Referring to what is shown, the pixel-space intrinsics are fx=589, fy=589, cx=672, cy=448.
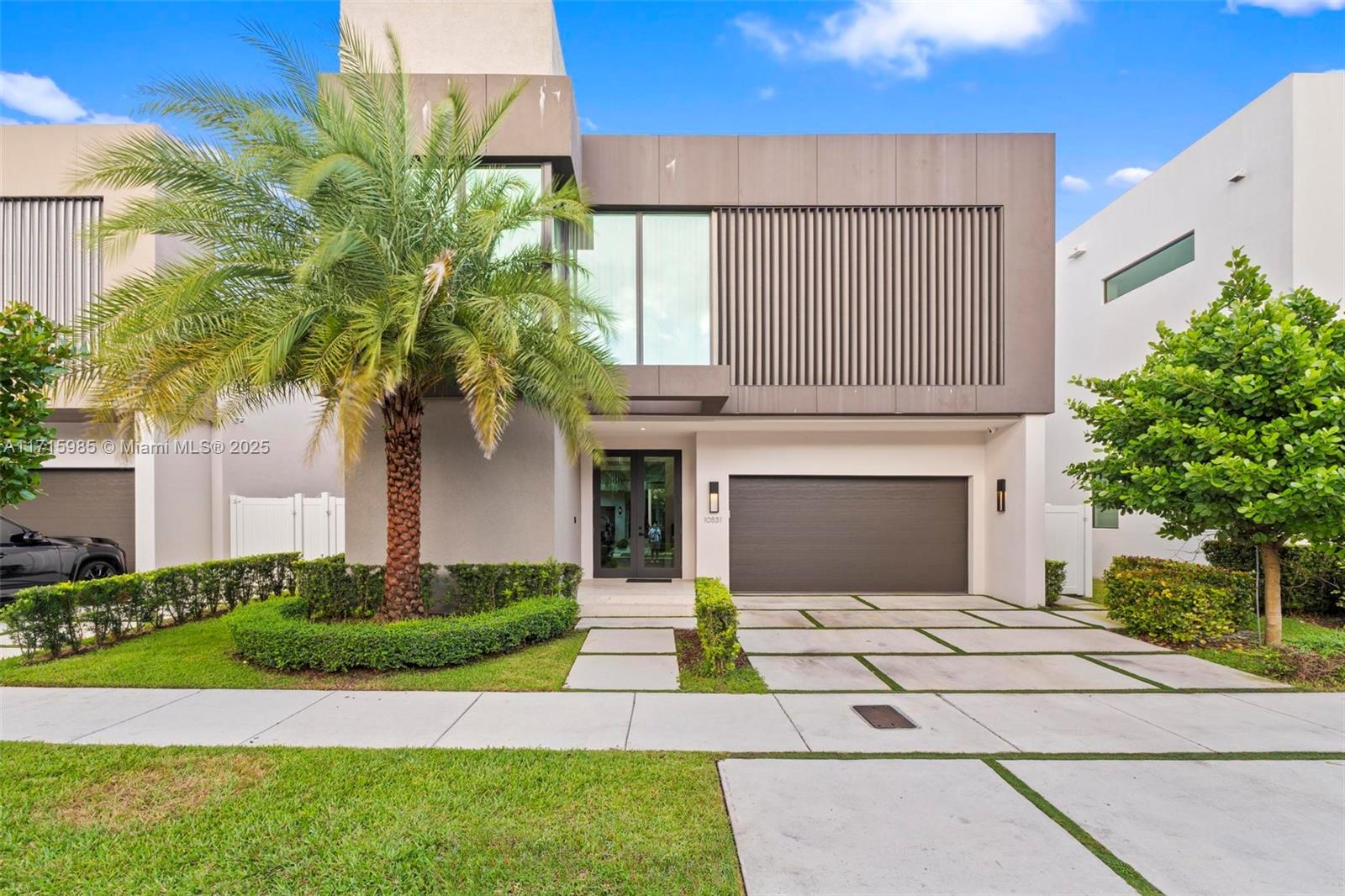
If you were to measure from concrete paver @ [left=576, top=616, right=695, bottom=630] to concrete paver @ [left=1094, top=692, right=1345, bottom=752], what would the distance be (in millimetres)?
4842

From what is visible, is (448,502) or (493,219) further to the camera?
(448,502)

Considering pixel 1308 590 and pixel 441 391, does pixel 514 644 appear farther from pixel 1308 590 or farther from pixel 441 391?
pixel 1308 590

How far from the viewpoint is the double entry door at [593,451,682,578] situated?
12453 mm

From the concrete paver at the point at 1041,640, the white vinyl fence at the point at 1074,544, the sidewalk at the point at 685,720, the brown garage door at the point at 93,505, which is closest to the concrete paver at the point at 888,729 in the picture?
the sidewalk at the point at 685,720

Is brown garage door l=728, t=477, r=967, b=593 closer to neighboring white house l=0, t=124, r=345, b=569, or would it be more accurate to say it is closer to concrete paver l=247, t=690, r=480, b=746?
concrete paver l=247, t=690, r=480, b=746

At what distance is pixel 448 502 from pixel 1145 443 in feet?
28.8

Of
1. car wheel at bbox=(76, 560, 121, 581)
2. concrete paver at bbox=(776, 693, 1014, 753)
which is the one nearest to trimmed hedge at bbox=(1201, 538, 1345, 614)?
concrete paver at bbox=(776, 693, 1014, 753)

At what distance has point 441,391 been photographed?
811 centimetres

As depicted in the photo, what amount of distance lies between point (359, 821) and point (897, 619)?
24.9 feet

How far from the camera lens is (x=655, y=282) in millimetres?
9719

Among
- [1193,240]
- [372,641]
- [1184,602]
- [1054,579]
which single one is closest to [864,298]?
[1054,579]

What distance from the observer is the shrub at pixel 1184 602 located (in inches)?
284

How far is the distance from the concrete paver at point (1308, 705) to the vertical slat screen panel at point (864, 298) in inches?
223

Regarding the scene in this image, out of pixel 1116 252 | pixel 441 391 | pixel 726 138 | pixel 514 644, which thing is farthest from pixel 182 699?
pixel 1116 252
